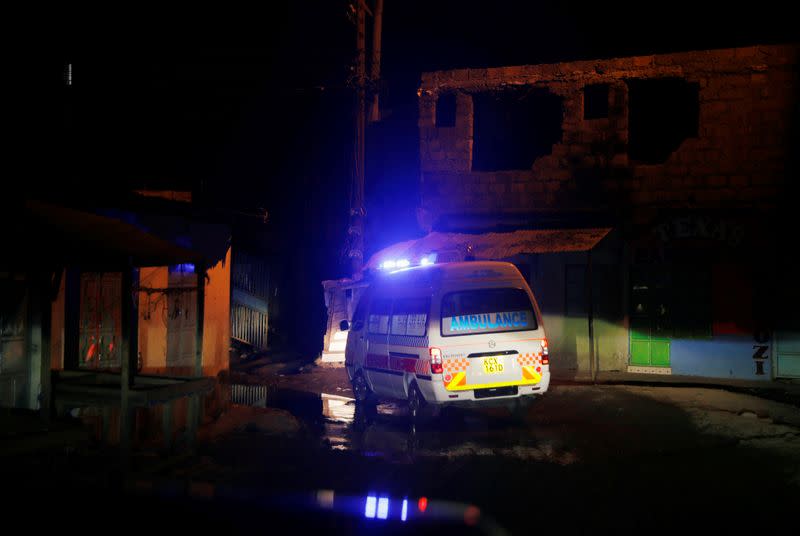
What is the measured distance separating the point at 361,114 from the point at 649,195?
25.4 feet

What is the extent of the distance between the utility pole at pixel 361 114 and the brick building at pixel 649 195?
1784 mm

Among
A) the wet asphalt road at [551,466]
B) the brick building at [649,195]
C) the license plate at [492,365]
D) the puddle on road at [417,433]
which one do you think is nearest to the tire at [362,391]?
the puddle on road at [417,433]

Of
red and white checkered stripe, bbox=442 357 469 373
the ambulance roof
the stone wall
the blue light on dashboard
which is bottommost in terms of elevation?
the blue light on dashboard

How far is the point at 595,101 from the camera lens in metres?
17.1

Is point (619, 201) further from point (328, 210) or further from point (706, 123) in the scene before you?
point (328, 210)

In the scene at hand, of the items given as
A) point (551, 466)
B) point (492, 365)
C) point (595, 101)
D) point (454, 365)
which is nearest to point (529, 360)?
point (492, 365)

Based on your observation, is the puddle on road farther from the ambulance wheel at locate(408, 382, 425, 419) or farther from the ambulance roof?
the ambulance roof

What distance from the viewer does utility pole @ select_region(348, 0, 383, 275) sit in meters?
18.4

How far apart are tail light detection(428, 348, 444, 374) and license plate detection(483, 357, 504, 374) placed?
64 cm

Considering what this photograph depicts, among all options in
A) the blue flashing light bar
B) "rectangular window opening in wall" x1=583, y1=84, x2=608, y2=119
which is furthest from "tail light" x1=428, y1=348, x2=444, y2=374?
"rectangular window opening in wall" x1=583, y1=84, x2=608, y2=119

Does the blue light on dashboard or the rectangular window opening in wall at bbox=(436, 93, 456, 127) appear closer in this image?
the blue light on dashboard

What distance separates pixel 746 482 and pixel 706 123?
11.0m

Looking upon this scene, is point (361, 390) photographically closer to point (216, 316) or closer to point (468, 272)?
point (468, 272)

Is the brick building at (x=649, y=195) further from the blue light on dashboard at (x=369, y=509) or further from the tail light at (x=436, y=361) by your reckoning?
the blue light on dashboard at (x=369, y=509)
